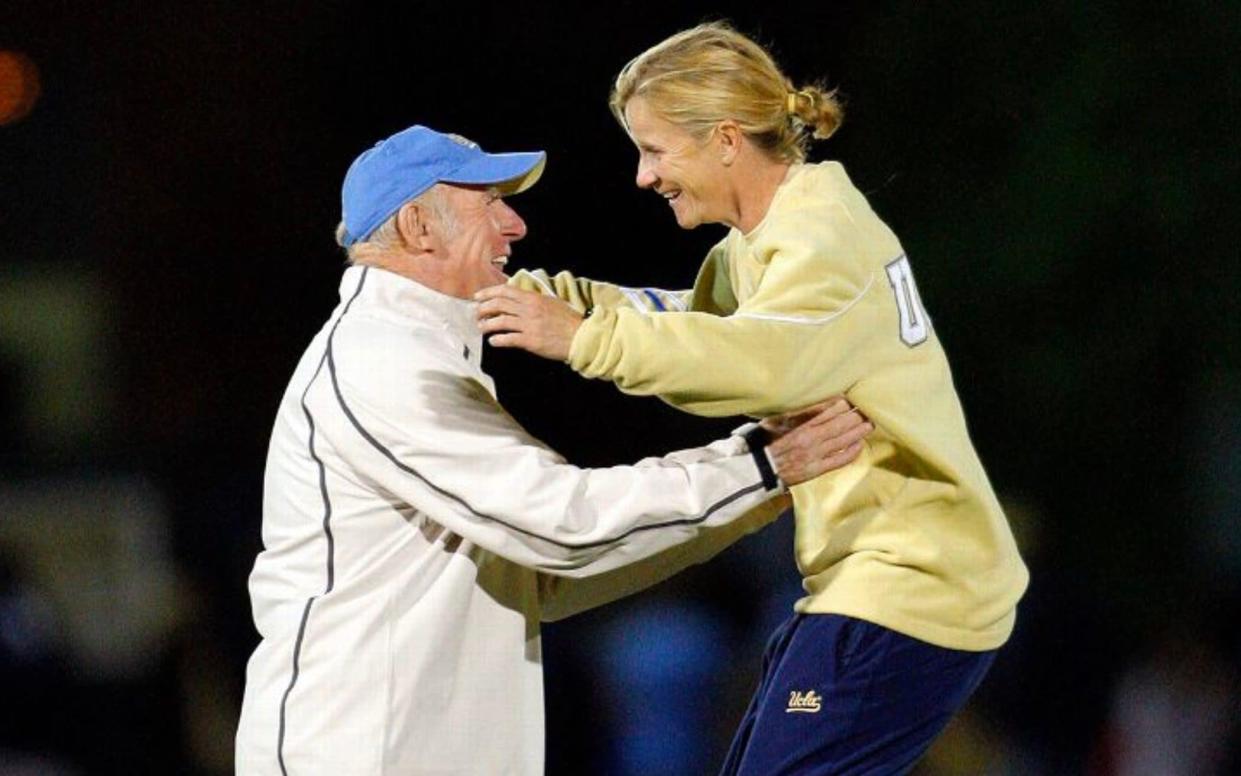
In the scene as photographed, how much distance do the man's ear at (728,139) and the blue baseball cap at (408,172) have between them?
0.27m

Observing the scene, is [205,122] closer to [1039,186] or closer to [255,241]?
[255,241]

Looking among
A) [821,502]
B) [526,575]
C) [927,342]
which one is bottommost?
[526,575]

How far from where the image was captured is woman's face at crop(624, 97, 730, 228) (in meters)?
2.52

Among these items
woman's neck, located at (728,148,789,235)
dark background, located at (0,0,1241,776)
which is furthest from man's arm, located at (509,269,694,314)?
dark background, located at (0,0,1241,776)

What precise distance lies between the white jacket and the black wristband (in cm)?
1

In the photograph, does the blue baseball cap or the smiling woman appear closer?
the smiling woman

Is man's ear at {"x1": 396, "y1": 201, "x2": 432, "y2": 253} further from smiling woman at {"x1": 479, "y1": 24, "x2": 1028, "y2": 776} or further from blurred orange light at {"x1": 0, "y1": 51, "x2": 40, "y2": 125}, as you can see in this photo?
blurred orange light at {"x1": 0, "y1": 51, "x2": 40, "y2": 125}

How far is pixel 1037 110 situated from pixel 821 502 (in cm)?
258

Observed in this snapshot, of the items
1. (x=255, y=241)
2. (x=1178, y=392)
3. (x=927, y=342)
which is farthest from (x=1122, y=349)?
(x=927, y=342)

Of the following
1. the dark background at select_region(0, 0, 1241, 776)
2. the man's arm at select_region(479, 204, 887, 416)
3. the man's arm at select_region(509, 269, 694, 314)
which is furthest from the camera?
the dark background at select_region(0, 0, 1241, 776)

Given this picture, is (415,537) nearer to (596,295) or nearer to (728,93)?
(596,295)

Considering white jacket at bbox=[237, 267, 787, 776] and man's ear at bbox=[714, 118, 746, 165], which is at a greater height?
man's ear at bbox=[714, 118, 746, 165]

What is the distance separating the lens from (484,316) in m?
2.28

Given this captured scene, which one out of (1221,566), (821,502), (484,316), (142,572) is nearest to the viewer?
(484,316)
